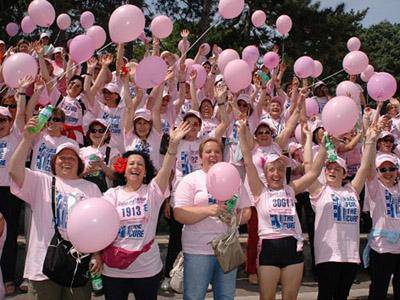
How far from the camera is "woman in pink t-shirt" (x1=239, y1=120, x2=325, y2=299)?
4.43 meters

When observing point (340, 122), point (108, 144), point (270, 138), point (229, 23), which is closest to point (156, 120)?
point (108, 144)

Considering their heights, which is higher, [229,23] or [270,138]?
[229,23]

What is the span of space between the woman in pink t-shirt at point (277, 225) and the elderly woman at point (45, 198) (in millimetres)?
1483

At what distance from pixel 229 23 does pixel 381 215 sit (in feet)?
51.4

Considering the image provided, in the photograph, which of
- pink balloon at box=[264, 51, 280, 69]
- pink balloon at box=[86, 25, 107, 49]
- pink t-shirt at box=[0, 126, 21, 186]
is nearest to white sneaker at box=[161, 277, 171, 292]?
pink t-shirt at box=[0, 126, 21, 186]

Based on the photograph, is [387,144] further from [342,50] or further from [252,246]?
[342,50]

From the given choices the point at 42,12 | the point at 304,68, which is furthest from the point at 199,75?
the point at 42,12

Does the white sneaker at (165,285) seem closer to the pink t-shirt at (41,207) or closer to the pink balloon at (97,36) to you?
the pink t-shirt at (41,207)

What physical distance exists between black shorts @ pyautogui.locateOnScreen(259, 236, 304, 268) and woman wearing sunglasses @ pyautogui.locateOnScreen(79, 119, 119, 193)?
1.57 metres

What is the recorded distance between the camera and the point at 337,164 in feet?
16.3

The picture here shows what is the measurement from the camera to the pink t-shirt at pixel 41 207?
371cm

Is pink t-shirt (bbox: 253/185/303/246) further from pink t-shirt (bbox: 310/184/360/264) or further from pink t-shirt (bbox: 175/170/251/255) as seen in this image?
pink t-shirt (bbox: 175/170/251/255)

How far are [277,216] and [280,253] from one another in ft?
1.07

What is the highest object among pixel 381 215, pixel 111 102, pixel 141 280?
pixel 111 102
